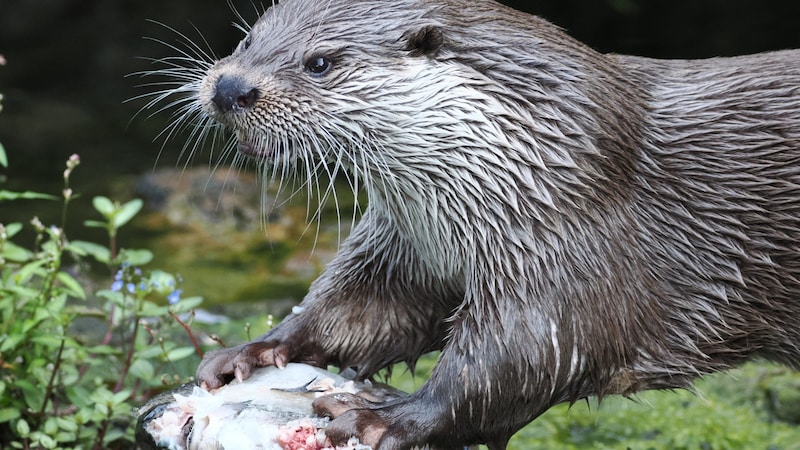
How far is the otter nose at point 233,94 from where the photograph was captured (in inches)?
88.7

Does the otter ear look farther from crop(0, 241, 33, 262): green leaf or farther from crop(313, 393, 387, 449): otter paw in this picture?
crop(0, 241, 33, 262): green leaf

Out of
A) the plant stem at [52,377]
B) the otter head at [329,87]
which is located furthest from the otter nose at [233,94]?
the plant stem at [52,377]

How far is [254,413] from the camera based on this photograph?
Result: 225cm

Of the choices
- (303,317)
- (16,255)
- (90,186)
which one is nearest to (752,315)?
(303,317)

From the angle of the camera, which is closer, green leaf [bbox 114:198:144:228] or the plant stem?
the plant stem

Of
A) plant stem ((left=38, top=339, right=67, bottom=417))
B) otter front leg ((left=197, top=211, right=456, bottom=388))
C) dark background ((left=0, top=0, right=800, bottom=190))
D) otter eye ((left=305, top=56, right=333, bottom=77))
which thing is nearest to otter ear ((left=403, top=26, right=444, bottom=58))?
otter eye ((left=305, top=56, right=333, bottom=77))

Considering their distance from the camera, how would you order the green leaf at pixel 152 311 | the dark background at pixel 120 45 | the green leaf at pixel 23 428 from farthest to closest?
1. the dark background at pixel 120 45
2. the green leaf at pixel 152 311
3. the green leaf at pixel 23 428

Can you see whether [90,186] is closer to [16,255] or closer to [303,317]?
[16,255]

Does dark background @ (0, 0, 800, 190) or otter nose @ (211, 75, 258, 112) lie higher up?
otter nose @ (211, 75, 258, 112)

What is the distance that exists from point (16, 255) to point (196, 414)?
1.01 m

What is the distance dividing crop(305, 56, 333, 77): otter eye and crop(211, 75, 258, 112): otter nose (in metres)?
0.13

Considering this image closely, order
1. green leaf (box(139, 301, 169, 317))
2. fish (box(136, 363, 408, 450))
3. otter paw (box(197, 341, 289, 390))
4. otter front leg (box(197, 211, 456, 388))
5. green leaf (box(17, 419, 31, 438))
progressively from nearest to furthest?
fish (box(136, 363, 408, 450)), otter paw (box(197, 341, 289, 390)), otter front leg (box(197, 211, 456, 388)), green leaf (box(17, 419, 31, 438)), green leaf (box(139, 301, 169, 317))

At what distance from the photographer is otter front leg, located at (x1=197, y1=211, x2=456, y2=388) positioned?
263 centimetres

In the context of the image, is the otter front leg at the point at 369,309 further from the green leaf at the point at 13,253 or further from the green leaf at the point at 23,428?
the green leaf at the point at 13,253
